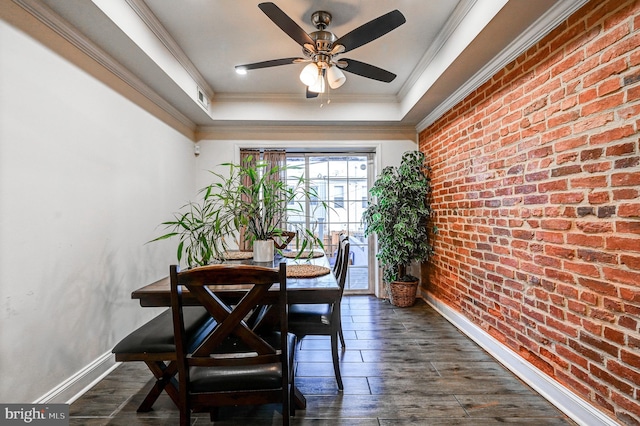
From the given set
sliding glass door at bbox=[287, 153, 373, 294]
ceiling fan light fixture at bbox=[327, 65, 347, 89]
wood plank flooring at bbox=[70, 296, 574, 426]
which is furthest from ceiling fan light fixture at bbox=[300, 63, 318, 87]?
wood plank flooring at bbox=[70, 296, 574, 426]

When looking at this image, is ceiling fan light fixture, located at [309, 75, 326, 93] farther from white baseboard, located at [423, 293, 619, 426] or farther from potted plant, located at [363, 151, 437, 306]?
white baseboard, located at [423, 293, 619, 426]

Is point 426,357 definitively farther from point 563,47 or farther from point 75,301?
point 75,301

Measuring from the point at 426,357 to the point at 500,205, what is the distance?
4.36 ft

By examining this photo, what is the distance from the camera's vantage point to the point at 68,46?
1.88 meters

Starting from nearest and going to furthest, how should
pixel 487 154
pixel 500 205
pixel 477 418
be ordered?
1. pixel 477 418
2. pixel 500 205
3. pixel 487 154

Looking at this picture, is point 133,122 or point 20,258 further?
point 133,122

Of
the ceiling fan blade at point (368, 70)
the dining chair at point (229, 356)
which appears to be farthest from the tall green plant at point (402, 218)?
the dining chair at point (229, 356)

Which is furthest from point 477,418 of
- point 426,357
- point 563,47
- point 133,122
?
point 133,122

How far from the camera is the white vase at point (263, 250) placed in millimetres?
2205

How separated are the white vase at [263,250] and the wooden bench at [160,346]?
1.70 ft

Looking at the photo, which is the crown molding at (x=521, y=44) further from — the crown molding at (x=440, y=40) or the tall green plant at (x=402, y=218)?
the tall green plant at (x=402, y=218)

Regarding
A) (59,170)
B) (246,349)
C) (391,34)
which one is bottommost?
(246,349)

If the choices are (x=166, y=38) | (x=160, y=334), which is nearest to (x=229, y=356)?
(x=160, y=334)

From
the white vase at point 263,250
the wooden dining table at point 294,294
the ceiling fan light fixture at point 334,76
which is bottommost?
the wooden dining table at point 294,294
